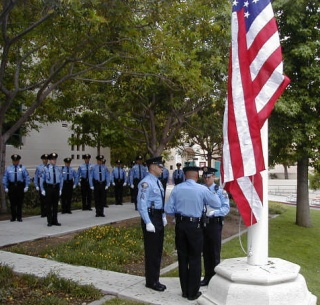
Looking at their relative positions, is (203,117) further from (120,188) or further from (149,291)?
(149,291)

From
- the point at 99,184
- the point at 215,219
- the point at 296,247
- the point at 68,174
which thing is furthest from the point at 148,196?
the point at 68,174

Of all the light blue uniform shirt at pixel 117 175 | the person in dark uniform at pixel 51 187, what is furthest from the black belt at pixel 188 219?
the light blue uniform shirt at pixel 117 175

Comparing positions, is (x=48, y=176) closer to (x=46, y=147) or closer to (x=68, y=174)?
(x=68, y=174)

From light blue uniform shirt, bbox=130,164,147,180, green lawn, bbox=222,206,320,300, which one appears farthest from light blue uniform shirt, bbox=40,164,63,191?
light blue uniform shirt, bbox=130,164,147,180

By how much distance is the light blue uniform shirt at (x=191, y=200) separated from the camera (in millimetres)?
5949

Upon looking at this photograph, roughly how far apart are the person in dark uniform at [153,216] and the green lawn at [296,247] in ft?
9.20

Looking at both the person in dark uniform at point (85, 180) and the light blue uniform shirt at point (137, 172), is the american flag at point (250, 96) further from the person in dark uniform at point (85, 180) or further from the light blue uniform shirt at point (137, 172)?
the light blue uniform shirt at point (137, 172)

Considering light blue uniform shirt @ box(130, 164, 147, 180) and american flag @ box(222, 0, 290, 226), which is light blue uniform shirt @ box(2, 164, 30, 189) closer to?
light blue uniform shirt @ box(130, 164, 147, 180)

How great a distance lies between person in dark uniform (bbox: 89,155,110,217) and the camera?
13.6m

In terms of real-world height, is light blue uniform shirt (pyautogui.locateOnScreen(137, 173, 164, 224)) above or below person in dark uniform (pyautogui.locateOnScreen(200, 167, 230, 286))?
above

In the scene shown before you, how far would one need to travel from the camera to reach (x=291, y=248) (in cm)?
1138

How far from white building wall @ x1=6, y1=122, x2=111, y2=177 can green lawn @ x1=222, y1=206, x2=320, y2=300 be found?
12.0 meters

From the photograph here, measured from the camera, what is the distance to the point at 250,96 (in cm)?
492

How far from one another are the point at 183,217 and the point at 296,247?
266 inches
